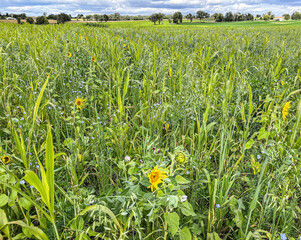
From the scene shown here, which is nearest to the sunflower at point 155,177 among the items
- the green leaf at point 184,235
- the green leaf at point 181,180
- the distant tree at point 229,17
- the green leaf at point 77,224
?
the green leaf at point 181,180

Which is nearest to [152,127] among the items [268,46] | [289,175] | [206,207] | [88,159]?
[88,159]

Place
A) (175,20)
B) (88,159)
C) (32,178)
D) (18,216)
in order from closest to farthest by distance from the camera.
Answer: (32,178)
(18,216)
(88,159)
(175,20)

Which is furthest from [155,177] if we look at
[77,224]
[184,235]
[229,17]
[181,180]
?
[229,17]

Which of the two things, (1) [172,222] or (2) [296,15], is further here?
(2) [296,15]

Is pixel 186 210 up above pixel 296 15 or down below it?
below

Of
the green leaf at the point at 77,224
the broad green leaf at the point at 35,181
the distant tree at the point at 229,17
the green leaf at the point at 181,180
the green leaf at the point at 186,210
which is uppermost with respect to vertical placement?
the distant tree at the point at 229,17

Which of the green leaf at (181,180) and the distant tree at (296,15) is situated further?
the distant tree at (296,15)

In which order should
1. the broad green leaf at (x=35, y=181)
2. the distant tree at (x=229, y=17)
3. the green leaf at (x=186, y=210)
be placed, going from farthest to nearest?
the distant tree at (x=229, y=17) → the green leaf at (x=186, y=210) → the broad green leaf at (x=35, y=181)

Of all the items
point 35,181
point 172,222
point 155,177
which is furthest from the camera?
point 155,177

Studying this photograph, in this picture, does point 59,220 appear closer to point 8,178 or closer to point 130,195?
point 8,178

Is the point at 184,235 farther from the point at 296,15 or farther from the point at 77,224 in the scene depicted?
the point at 296,15

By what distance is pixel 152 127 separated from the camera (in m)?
1.91

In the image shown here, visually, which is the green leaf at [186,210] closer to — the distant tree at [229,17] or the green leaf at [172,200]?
the green leaf at [172,200]

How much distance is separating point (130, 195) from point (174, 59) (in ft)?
10.1
